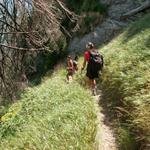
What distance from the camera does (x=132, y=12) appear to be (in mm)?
29031

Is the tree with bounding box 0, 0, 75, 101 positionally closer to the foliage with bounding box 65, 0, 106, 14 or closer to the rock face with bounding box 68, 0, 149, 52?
the rock face with bounding box 68, 0, 149, 52

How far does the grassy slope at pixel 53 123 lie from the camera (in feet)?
26.2

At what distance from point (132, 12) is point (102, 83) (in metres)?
14.5

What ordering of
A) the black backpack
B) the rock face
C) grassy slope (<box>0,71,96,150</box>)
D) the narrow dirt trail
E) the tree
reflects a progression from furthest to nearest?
the rock face → the black backpack → the tree → the narrow dirt trail → grassy slope (<box>0,71,96,150</box>)

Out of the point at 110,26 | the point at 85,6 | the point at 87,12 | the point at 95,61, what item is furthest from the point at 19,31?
the point at 85,6

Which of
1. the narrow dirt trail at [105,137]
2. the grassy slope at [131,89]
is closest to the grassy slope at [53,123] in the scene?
the narrow dirt trail at [105,137]

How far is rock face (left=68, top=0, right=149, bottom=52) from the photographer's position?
2911 centimetres

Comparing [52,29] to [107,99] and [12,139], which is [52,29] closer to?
[107,99]

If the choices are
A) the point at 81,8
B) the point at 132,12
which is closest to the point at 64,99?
the point at 132,12

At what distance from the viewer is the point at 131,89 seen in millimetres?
10539

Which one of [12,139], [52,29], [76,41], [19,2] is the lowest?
[76,41]

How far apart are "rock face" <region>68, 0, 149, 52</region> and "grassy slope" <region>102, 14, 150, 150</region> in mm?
12345

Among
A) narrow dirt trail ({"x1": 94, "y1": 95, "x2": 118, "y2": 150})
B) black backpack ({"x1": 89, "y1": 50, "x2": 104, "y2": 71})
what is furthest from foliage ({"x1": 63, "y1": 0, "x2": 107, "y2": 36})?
narrow dirt trail ({"x1": 94, "y1": 95, "x2": 118, "y2": 150})

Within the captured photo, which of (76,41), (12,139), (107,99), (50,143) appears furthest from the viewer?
(76,41)
